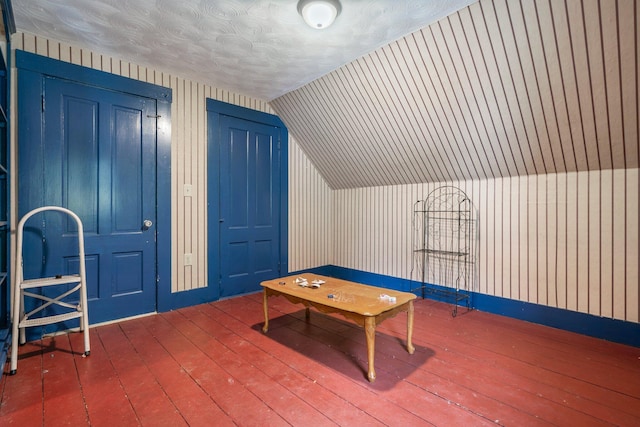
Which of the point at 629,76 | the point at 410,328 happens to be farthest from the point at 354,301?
the point at 629,76

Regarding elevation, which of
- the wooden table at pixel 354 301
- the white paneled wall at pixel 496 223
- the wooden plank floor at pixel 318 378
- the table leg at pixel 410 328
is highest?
the white paneled wall at pixel 496 223

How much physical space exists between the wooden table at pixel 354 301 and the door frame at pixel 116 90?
1.33 m

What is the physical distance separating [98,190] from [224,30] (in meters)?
1.90

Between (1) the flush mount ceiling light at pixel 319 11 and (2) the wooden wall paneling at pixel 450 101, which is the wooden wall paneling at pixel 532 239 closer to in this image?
(2) the wooden wall paneling at pixel 450 101

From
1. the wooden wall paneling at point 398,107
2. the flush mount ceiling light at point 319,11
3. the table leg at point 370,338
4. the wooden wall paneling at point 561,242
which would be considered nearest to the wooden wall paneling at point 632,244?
the wooden wall paneling at point 561,242

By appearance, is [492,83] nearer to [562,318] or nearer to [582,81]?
[582,81]

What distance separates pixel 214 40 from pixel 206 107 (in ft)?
3.60

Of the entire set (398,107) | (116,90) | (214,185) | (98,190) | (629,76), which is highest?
(116,90)

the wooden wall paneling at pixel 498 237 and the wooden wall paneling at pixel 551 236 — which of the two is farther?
the wooden wall paneling at pixel 498 237

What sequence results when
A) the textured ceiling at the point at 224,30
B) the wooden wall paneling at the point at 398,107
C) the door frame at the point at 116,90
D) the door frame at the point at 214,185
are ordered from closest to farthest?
the textured ceiling at the point at 224,30 → the door frame at the point at 116,90 → the wooden wall paneling at the point at 398,107 → the door frame at the point at 214,185

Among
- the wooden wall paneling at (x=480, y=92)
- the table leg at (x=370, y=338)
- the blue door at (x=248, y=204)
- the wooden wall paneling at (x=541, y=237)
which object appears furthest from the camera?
the blue door at (x=248, y=204)

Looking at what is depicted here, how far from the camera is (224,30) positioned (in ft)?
8.43

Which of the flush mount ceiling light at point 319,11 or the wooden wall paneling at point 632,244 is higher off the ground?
the flush mount ceiling light at point 319,11

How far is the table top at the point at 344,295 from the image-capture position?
7.11 ft
